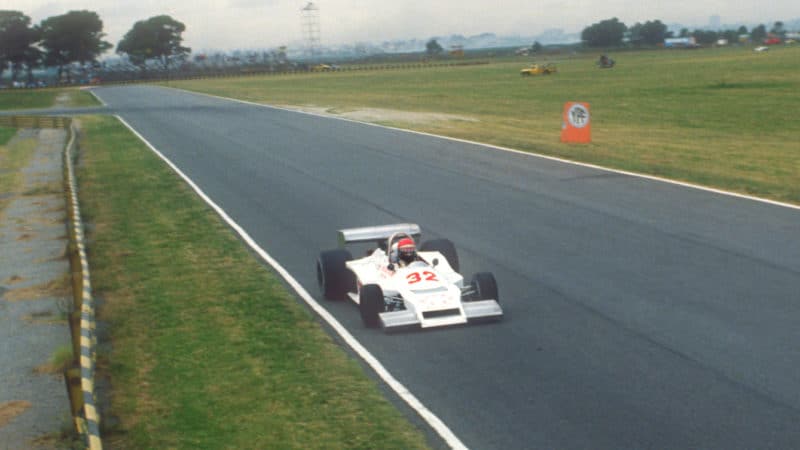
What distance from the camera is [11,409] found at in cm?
1031

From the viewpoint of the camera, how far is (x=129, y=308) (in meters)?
14.4

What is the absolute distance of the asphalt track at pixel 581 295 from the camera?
9414 mm

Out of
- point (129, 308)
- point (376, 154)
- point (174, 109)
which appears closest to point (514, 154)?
point (376, 154)

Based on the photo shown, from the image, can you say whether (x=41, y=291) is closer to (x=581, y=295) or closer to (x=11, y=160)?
(x=581, y=295)

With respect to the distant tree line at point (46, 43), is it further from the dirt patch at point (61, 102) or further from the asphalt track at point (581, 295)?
the asphalt track at point (581, 295)

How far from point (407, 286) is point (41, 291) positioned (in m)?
6.55

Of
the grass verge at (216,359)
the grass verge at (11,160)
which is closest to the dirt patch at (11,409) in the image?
the grass verge at (216,359)

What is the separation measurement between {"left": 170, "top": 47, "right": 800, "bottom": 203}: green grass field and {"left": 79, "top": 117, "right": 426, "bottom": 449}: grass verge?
40.5ft

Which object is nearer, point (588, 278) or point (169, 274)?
point (588, 278)

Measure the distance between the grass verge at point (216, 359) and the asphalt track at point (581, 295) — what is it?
0.65m

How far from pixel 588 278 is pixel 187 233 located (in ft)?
30.0

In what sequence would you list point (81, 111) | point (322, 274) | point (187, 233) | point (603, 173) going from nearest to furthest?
1. point (322, 274)
2. point (187, 233)
3. point (603, 173)
4. point (81, 111)

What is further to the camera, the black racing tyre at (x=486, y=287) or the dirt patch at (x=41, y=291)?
the dirt patch at (x=41, y=291)

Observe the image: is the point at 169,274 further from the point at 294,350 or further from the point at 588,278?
the point at 588,278
